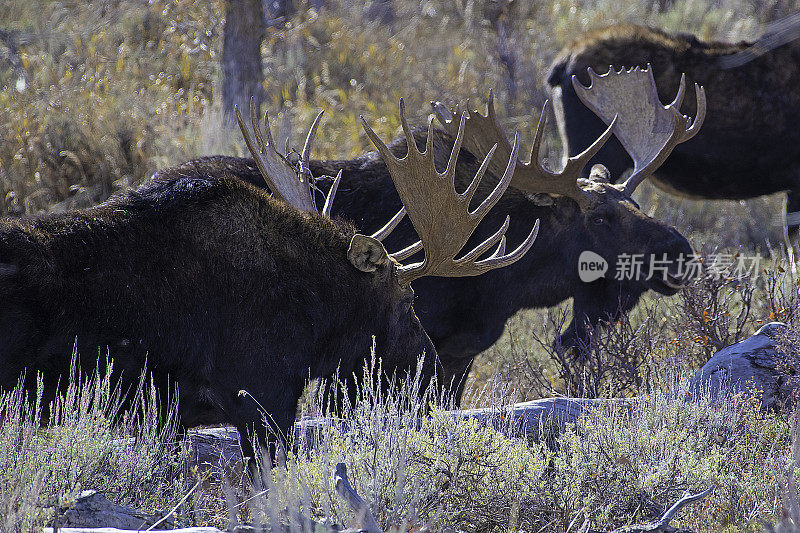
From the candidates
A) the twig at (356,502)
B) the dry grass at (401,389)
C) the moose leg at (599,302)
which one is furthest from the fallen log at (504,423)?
the twig at (356,502)

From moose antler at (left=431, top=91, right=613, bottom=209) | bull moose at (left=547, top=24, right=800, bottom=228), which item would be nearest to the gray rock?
moose antler at (left=431, top=91, right=613, bottom=209)

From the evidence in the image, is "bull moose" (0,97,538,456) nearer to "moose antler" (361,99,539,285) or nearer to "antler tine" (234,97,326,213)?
"moose antler" (361,99,539,285)

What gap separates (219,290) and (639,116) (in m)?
3.98

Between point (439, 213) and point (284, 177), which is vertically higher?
point (284, 177)

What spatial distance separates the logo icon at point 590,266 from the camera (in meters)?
6.52

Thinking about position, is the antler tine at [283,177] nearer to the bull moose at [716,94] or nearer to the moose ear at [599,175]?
the moose ear at [599,175]

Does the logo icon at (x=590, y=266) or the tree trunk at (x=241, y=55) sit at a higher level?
the tree trunk at (x=241, y=55)

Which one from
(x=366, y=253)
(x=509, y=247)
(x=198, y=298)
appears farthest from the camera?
(x=509, y=247)

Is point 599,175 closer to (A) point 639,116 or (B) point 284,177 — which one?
(A) point 639,116

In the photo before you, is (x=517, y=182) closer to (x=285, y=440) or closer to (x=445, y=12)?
(x=285, y=440)

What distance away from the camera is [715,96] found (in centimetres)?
A: 870

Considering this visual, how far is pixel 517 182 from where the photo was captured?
20.5ft

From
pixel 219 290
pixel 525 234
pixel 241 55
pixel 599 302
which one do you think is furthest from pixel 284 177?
pixel 241 55

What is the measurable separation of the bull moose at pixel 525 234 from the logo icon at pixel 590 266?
36 millimetres
